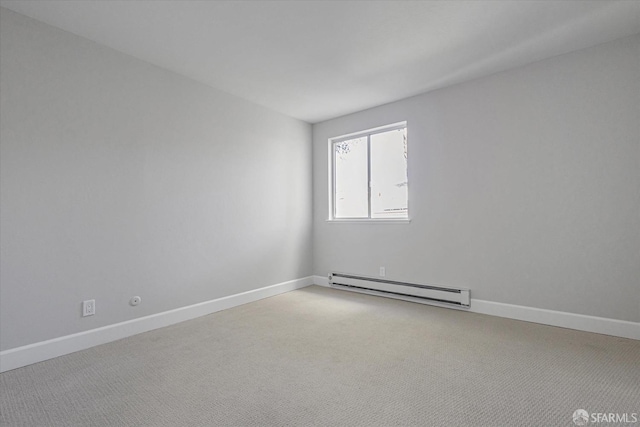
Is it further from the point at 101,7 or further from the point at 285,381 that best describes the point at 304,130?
the point at 285,381

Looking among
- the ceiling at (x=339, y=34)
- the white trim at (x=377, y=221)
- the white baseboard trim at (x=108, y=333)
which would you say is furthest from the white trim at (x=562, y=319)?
the white baseboard trim at (x=108, y=333)

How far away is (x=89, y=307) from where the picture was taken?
2523mm

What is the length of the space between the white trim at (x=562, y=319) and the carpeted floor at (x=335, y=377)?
105mm

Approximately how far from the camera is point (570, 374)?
76.4 inches

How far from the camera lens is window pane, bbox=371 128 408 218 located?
400 cm

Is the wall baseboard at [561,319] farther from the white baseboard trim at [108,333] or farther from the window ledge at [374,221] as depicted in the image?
the white baseboard trim at [108,333]

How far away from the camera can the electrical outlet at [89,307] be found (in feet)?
8.18

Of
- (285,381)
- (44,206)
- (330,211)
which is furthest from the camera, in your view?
(330,211)

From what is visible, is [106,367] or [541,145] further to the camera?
[541,145]

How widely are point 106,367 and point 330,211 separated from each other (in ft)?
10.7

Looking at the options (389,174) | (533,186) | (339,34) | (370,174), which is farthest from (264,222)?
(533,186)

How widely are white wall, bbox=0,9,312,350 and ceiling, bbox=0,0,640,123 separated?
27cm

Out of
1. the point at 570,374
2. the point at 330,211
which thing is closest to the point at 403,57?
the point at 330,211

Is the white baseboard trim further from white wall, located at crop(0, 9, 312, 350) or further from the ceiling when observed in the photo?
the ceiling
